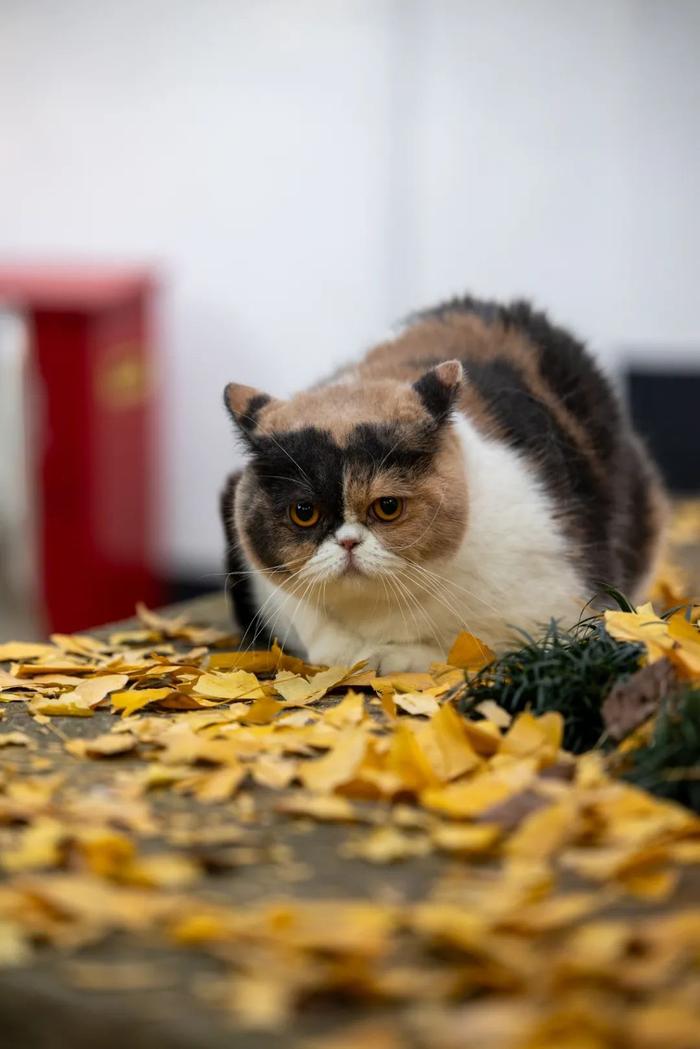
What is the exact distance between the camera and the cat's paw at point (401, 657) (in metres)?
1.57

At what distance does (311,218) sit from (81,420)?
3.51 ft

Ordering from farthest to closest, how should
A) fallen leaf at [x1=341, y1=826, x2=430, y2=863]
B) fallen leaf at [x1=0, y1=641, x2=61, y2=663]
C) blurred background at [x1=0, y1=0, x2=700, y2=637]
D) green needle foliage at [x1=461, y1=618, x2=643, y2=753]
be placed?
blurred background at [x1=0, y1=0, x2=700, y2=637] < fallen leaf at [x1=0, y1=641, x2=61, y2=663] < green needle foliage at [x1=461, y1=618, x2=643, y2=753] < fallen leaf at [x1=341, y1=826, x2=430, y2=863]

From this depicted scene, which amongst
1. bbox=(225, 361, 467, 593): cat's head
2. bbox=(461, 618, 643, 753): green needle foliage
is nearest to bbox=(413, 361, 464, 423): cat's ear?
bbox=(225, 361, 467, 593): cat's head

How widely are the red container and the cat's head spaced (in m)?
2.19

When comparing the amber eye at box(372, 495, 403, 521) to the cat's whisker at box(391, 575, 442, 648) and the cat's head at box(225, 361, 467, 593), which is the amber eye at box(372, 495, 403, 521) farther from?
the cat's whisker at box(391, 575, 442, 648)

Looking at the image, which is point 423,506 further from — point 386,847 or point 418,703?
point 386,847

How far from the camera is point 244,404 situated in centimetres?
163

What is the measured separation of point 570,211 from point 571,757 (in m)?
3.22

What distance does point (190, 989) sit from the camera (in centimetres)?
75

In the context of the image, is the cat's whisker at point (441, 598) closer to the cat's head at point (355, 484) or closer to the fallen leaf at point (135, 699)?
the cat's head at point (355, 484)

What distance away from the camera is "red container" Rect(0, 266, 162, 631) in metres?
3.64

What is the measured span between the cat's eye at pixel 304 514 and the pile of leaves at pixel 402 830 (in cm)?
19

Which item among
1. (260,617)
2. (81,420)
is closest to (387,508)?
(260,617)

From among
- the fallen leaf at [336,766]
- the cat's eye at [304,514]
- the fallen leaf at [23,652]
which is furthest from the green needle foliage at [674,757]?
the fallen leaf at [23,652]
